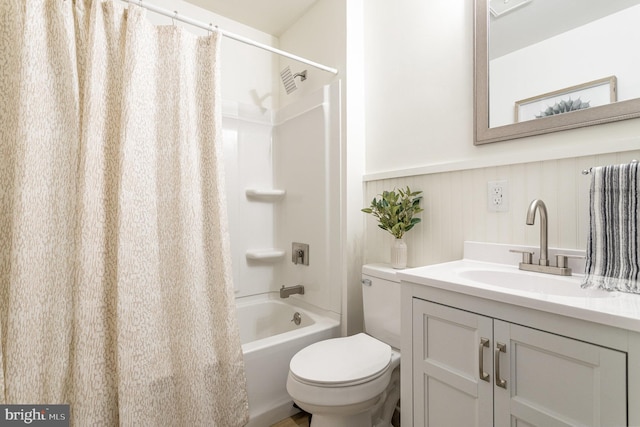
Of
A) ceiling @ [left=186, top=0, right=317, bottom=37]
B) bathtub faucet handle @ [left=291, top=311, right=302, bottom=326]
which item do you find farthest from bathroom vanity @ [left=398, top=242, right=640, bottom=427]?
ceiling @ [left=186, top=0, right=317, bottom=37]

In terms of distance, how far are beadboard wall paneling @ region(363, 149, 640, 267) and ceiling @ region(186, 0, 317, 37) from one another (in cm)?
132

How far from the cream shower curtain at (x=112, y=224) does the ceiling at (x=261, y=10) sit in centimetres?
89

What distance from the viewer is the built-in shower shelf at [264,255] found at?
2.12 meters

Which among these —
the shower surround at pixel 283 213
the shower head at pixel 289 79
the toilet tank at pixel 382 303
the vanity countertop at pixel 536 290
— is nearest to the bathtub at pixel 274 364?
the shower surround at pixel 283 213

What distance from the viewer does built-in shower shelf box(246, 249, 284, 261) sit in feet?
6.94

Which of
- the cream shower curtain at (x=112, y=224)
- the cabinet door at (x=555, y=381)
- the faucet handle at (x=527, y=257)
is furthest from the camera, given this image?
the faucet handle at (x=527, y=257)

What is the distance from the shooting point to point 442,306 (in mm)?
915

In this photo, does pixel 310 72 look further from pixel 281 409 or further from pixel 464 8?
pixel 281 409

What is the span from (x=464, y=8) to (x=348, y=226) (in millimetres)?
1154

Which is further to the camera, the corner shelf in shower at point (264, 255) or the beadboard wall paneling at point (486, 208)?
the corner shelf in shower at point (264, 255)

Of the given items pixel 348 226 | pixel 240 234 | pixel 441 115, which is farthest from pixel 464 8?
pixel 240 234

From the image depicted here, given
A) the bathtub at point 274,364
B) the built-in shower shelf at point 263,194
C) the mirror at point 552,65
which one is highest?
the mirror at point 552,65

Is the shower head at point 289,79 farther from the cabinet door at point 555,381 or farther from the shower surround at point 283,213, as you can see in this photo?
the cabinet door at point 555,381

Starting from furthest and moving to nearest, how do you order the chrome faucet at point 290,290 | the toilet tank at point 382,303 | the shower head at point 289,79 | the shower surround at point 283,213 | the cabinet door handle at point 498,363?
the shower head at point 289,79, the chrome faucet at point 290,290, the shower surround at point 283,213, the toilet tank at point 382,303, the cabinet door handle at point 498,363
